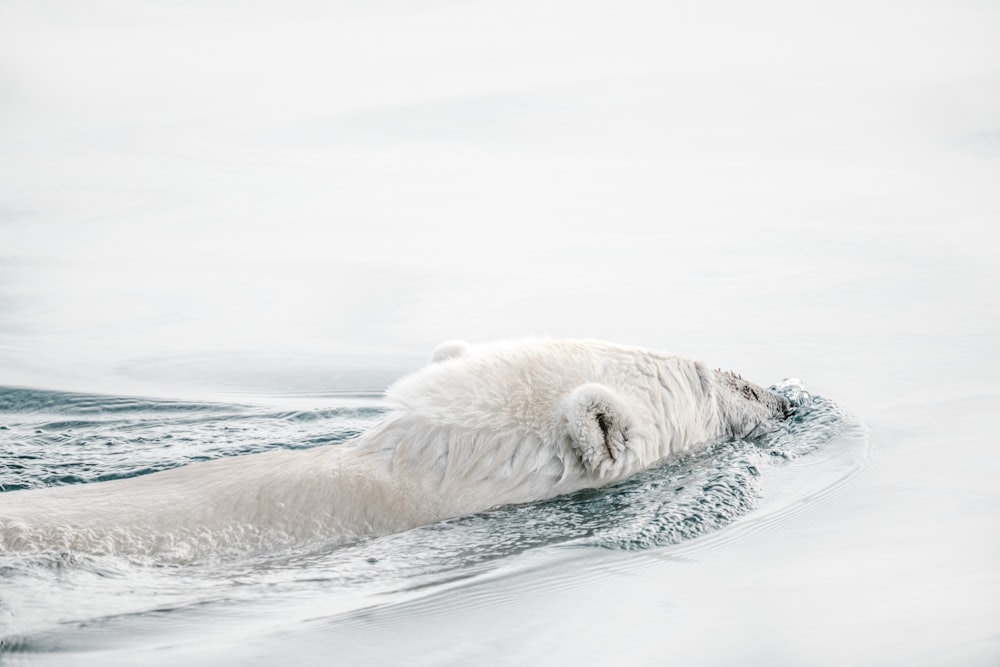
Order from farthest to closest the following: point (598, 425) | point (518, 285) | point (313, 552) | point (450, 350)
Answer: point (518, 285)
point (450, 350)
point (598, 425)
point (313, 552)

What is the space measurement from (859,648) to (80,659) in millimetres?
3160

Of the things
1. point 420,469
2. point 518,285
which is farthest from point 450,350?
point 518,285

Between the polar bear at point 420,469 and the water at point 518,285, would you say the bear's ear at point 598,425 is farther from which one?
the water at point 518,285

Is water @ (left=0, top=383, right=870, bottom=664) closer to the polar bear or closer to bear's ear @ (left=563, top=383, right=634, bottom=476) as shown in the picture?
the polar bear

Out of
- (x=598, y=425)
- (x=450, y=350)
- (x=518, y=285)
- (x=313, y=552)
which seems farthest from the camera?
(x=518, y=285)

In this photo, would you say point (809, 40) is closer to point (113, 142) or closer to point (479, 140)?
point (479, 140)

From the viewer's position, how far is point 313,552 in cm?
596

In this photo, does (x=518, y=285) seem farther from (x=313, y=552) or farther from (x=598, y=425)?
(x=313, y=552)

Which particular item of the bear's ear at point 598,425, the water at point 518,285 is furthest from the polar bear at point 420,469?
the water at point 518,285

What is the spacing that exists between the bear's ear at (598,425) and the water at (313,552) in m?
0.27

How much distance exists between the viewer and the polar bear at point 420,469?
5.85 metres

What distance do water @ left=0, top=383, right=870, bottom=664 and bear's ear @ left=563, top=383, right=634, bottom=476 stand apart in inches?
10.5

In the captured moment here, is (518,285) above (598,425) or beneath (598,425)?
above

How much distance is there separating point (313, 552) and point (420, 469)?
0.73 meters
